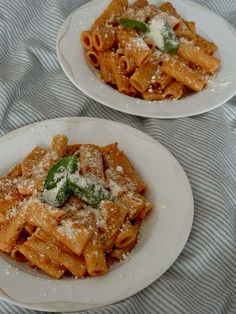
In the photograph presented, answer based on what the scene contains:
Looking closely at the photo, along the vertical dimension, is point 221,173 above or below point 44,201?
above

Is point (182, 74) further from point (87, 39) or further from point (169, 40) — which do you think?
point (87, 39)

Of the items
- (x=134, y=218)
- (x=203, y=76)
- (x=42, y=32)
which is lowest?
(x=42, y=32)

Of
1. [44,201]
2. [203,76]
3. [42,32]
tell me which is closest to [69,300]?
[44,201]

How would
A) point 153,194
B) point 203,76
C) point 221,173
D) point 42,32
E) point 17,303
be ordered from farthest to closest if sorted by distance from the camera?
point 42,32, point 203,76, point 221,173, point 153,194, point 17,303

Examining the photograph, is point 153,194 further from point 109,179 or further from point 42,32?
point 42,32

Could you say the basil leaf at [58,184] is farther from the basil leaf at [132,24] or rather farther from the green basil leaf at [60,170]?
the basil leaf at [132,24]

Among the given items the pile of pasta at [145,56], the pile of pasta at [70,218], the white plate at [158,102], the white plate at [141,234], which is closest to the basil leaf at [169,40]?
the pile of pasta at [145,56]

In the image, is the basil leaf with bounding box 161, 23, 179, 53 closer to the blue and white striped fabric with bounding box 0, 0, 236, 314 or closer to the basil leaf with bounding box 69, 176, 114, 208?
the blue and white striped fabric with bounding box 0, 0, 236, 314
